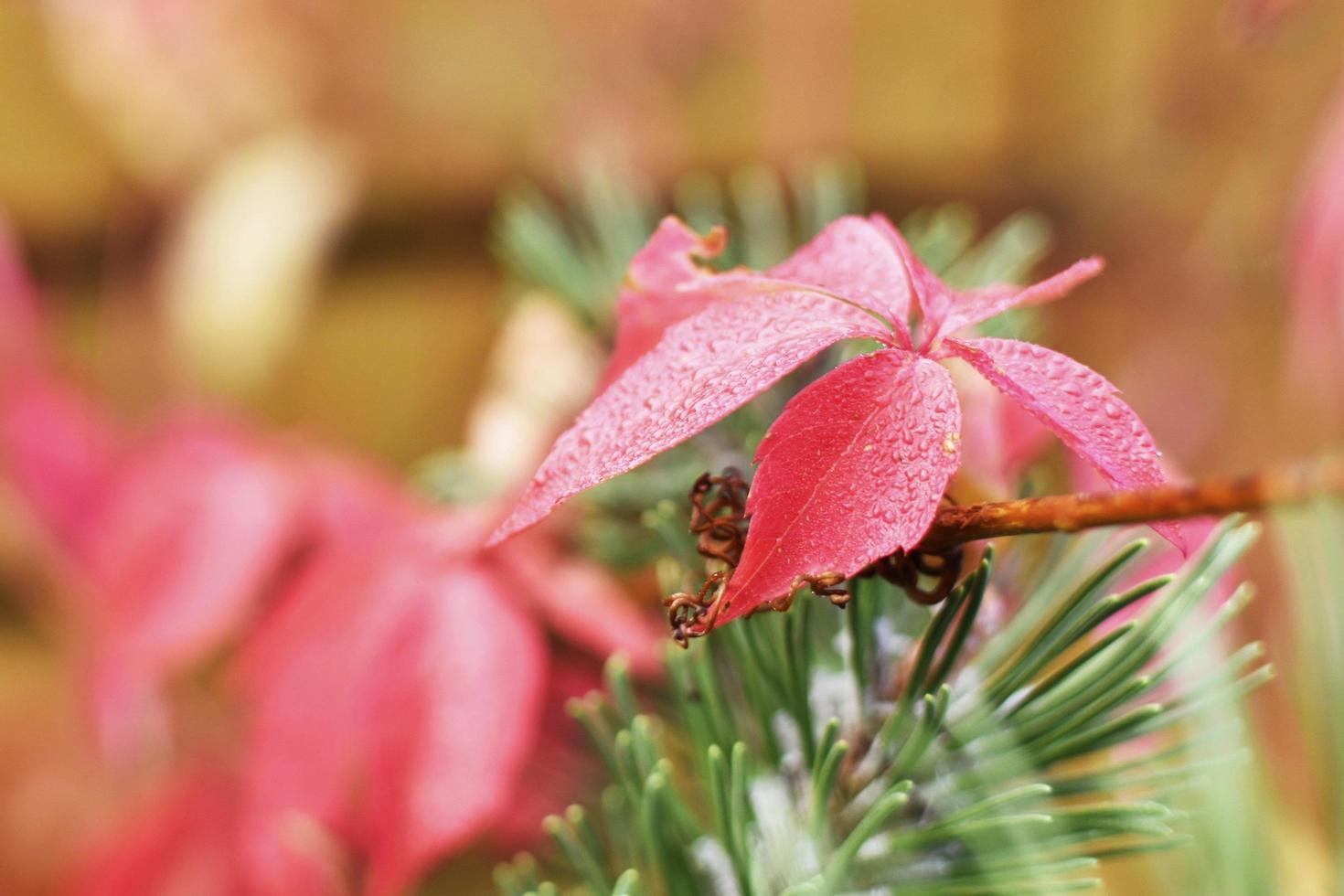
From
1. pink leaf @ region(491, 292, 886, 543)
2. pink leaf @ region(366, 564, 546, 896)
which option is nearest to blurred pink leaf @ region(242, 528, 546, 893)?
pink leaf @ region(366, 564, 546, 896)

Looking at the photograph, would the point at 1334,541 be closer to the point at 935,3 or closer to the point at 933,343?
the point at 933,343

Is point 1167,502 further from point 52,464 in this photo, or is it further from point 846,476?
point 52,464

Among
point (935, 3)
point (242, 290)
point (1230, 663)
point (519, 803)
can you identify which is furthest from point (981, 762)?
point (935, 3)

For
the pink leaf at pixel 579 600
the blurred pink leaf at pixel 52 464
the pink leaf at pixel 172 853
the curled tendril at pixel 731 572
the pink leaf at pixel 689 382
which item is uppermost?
the blurred pink leaf at pixel 52 464

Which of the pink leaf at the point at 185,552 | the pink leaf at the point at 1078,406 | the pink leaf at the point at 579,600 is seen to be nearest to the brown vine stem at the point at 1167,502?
the pink leaf at the point at 1078,406

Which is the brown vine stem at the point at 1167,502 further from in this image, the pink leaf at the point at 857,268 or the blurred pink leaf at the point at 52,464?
the blurred pink leaf at the point at 52,464

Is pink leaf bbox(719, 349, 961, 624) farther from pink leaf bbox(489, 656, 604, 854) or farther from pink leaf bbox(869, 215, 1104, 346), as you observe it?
pink leaf bbox(489, 656, 604, 854)
